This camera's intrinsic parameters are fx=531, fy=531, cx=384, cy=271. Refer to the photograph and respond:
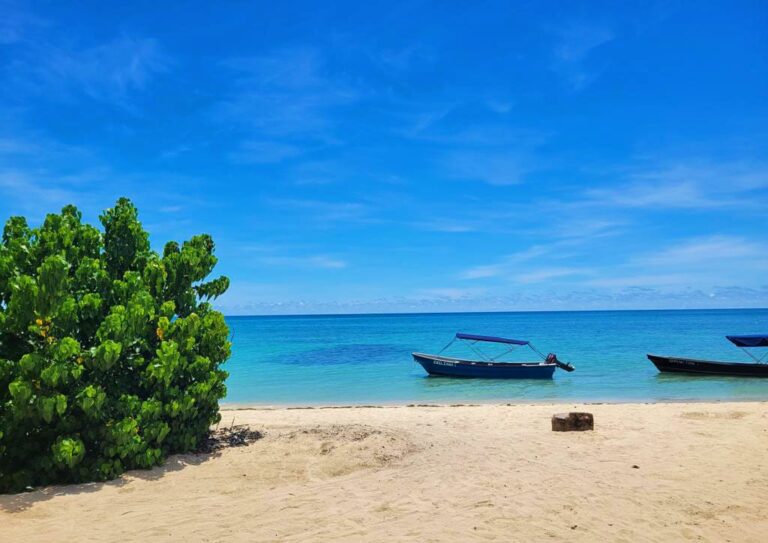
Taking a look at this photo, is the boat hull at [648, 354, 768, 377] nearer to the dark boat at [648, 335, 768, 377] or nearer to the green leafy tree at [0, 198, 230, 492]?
the dark boat at [648, 335, 768, 377]

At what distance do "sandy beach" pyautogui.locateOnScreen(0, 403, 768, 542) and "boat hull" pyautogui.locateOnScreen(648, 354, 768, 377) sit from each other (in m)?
17.5

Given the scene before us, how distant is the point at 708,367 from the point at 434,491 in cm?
2495

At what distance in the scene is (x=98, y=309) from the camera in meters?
8.25

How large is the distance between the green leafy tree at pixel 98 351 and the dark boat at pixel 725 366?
25335 mm

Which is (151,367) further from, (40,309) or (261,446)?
(261,446)

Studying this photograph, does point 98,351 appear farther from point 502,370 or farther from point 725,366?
point 725,366

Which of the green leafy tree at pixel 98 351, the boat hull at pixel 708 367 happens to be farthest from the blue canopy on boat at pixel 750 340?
the green leafy tree at pixel 98 351

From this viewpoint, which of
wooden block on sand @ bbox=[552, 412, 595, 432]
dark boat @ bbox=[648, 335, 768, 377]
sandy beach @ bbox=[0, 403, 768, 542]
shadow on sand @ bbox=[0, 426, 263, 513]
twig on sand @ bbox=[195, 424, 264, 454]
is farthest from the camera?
dark boat @ bbox=[648, 335, 768, 377]

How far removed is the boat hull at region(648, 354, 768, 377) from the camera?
26.2 m

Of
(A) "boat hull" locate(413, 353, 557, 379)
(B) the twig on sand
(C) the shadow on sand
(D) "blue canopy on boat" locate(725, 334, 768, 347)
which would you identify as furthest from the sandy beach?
(D) "blue canopy on boat" locate(725, 334, 768, 347)

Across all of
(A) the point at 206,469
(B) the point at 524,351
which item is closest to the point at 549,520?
(A) the point at 206,469

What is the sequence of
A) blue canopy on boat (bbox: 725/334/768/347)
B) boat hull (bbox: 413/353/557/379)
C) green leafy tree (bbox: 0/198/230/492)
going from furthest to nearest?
boat hull (bbox: 413/353/557/379)
blue canopy on boat (bbox: 725/334/768/347)
green leafy tree (bbox: 0/198/230/492)

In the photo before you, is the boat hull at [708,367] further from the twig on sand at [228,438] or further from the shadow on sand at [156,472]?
the shadow on sand at [156,472]

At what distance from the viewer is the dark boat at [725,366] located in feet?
85.0
